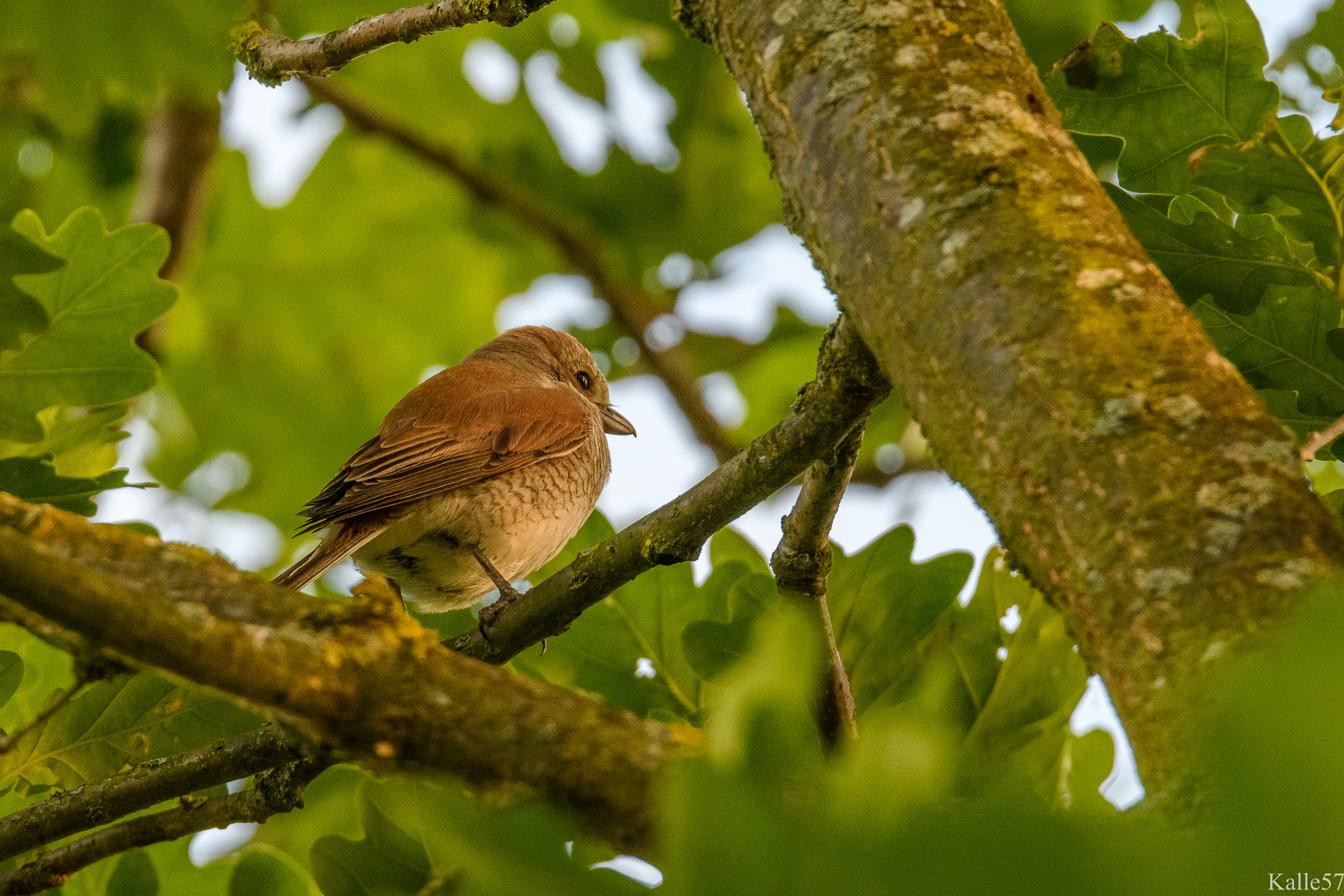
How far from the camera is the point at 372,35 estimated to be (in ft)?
9.31

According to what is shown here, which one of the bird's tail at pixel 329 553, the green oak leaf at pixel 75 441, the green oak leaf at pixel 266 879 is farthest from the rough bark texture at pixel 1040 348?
the bird's tail at pixel 329 553

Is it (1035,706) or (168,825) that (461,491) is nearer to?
(168,825)

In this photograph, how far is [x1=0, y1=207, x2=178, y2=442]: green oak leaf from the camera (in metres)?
2.76

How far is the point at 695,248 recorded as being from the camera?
6773 millimetres

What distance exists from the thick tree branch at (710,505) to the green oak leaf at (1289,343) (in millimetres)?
797

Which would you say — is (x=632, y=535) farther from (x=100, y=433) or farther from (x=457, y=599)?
(x=457, y=599)

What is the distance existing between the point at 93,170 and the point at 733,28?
20.7ft

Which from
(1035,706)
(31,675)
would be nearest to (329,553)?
(31,675)

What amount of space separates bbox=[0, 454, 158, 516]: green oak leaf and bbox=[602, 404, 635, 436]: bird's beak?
392 centimetres

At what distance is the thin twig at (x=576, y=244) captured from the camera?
6539mm

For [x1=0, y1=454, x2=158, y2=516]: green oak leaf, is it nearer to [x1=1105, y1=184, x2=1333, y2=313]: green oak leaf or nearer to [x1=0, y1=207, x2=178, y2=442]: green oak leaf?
[x1=0, y1=207, x2=178, y2=442]: green oak leaf

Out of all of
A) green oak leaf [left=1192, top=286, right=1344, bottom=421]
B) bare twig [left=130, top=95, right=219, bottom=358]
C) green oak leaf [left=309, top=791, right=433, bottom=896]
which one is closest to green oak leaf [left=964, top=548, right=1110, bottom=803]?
green oak leaf [left=1192, top=286, right=1344, bottom=421]

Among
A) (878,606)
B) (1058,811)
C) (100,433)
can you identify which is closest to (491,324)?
(100,433)

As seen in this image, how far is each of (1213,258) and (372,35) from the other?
1958 mm
